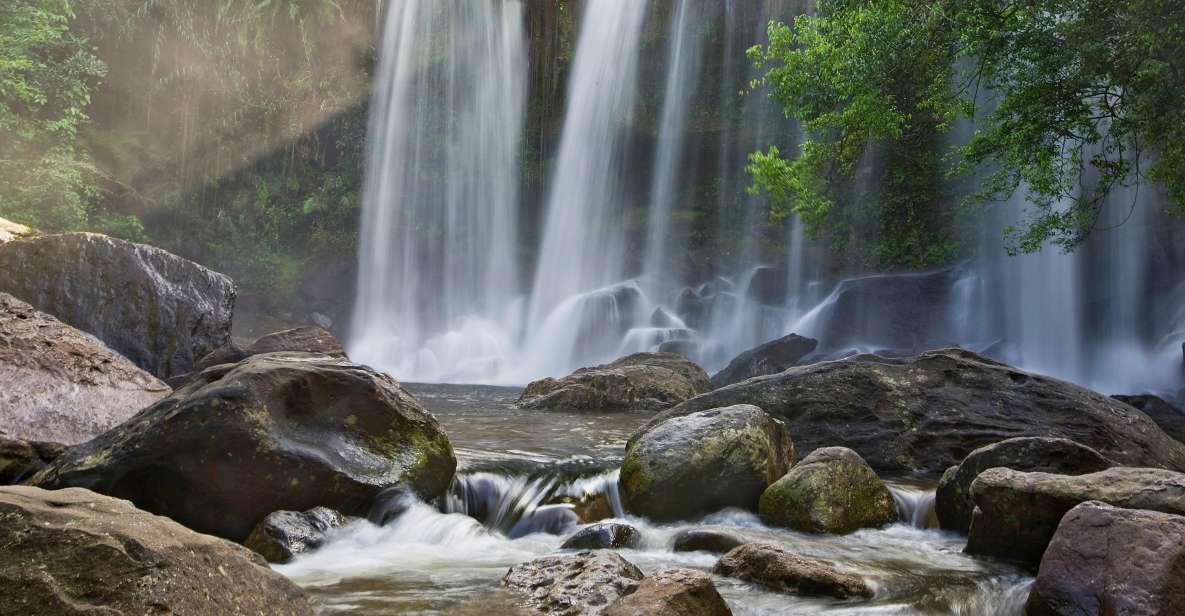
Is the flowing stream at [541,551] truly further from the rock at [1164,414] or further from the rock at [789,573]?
the rock at [1164,414]

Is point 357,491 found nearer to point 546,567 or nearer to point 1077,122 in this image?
point 546,567

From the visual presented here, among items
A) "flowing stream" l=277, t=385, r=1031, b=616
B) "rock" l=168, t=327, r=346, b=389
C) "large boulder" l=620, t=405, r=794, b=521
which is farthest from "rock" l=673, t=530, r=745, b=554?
"rock" l=168, t=327, r=346, b=389

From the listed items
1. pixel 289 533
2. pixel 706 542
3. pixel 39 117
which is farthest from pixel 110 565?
pixel 39 117

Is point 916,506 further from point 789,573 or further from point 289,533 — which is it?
point 289,533

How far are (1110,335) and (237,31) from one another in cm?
3255

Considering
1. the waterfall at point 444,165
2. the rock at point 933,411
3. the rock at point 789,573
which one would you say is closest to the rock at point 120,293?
the rock at point 933,411

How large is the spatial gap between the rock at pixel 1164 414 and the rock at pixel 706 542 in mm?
9214

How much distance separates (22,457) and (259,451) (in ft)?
5.88

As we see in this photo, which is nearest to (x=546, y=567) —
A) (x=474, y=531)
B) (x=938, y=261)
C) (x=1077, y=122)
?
(x=474, y=531)

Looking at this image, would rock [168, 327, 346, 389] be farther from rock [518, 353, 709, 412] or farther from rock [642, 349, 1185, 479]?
rock [642, 349, 1185, 479]

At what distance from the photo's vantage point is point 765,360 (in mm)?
17719

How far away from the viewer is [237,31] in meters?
32.7

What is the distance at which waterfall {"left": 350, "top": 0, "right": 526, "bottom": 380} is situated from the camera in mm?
31453

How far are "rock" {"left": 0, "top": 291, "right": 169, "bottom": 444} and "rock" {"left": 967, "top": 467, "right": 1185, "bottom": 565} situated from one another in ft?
20.7
